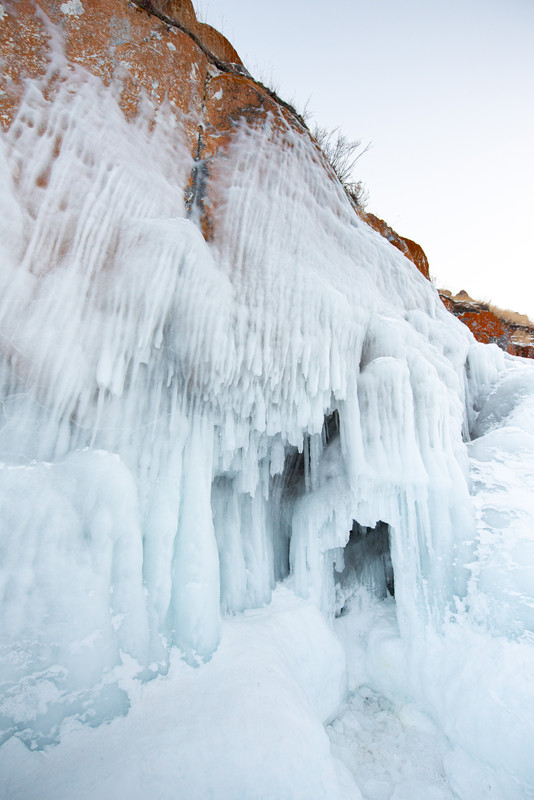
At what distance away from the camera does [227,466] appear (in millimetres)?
3428

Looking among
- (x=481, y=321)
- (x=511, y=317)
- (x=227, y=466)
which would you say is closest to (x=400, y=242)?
(x=481, y=321)

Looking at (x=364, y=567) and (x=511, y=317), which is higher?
(x=511, y=317)

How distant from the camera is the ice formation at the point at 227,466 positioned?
2.23 metres

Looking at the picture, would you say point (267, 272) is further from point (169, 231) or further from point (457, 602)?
point (457, 602)

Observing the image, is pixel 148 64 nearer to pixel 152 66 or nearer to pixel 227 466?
pixel 152 66

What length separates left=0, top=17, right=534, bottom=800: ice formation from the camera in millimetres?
2234

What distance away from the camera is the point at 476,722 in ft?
9.12

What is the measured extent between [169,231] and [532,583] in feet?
13.2

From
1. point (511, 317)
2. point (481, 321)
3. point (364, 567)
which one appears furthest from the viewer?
point (511, 317)

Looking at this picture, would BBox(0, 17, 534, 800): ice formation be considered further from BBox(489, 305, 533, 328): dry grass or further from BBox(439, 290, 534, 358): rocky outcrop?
BBox(489, 305, 533, 328): dry grass

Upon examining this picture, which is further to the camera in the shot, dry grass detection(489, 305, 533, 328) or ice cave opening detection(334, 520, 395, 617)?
dry grass detection(489, 305, 533, 328)

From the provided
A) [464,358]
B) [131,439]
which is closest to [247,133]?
[131,439]

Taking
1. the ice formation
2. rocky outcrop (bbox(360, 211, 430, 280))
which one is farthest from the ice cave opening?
rocky outcrop (bbox(360, 211, 430, 280))

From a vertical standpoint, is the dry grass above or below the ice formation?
above
